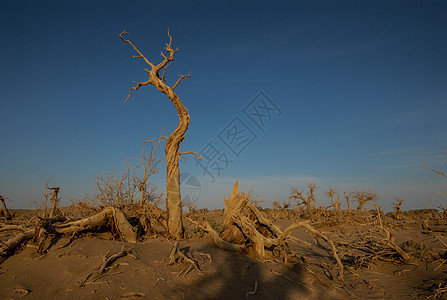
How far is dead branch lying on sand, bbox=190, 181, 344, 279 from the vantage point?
642 centimetres

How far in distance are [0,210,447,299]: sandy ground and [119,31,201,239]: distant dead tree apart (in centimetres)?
89

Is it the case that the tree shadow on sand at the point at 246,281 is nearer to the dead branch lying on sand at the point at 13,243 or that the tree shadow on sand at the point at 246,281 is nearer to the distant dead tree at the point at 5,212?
the dead branch lying on sand at the point at 13,243

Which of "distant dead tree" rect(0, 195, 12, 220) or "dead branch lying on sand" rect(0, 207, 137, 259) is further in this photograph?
"distant dead tree" rect(0, 195, 12, 220)

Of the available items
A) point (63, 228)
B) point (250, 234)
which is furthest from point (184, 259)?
point (63, 228)

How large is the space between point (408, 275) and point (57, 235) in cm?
857

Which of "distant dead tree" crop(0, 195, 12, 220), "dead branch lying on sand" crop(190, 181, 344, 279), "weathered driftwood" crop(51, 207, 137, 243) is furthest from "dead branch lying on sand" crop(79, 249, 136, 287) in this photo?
"distant dead tree" crop(0, 195, 12, 220)

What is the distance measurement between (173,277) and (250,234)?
2.71 m

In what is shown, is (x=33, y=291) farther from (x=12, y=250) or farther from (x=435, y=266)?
(x=435, y=266)

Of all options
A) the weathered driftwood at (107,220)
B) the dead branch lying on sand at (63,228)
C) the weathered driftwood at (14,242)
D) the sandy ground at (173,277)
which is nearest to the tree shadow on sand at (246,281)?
the sandy ground at (173,277)

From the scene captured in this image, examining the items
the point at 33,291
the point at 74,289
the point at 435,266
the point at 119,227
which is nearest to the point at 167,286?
the point at 74,289

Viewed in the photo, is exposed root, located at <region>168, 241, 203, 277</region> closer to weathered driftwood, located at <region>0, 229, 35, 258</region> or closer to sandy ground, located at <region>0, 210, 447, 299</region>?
sandy ground, located at <region>0, 210, 447, 299</region>

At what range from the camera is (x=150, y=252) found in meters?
5.65

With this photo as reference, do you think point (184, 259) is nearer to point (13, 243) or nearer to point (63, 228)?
point (63, 228)

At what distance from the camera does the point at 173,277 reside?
455 centimetres
